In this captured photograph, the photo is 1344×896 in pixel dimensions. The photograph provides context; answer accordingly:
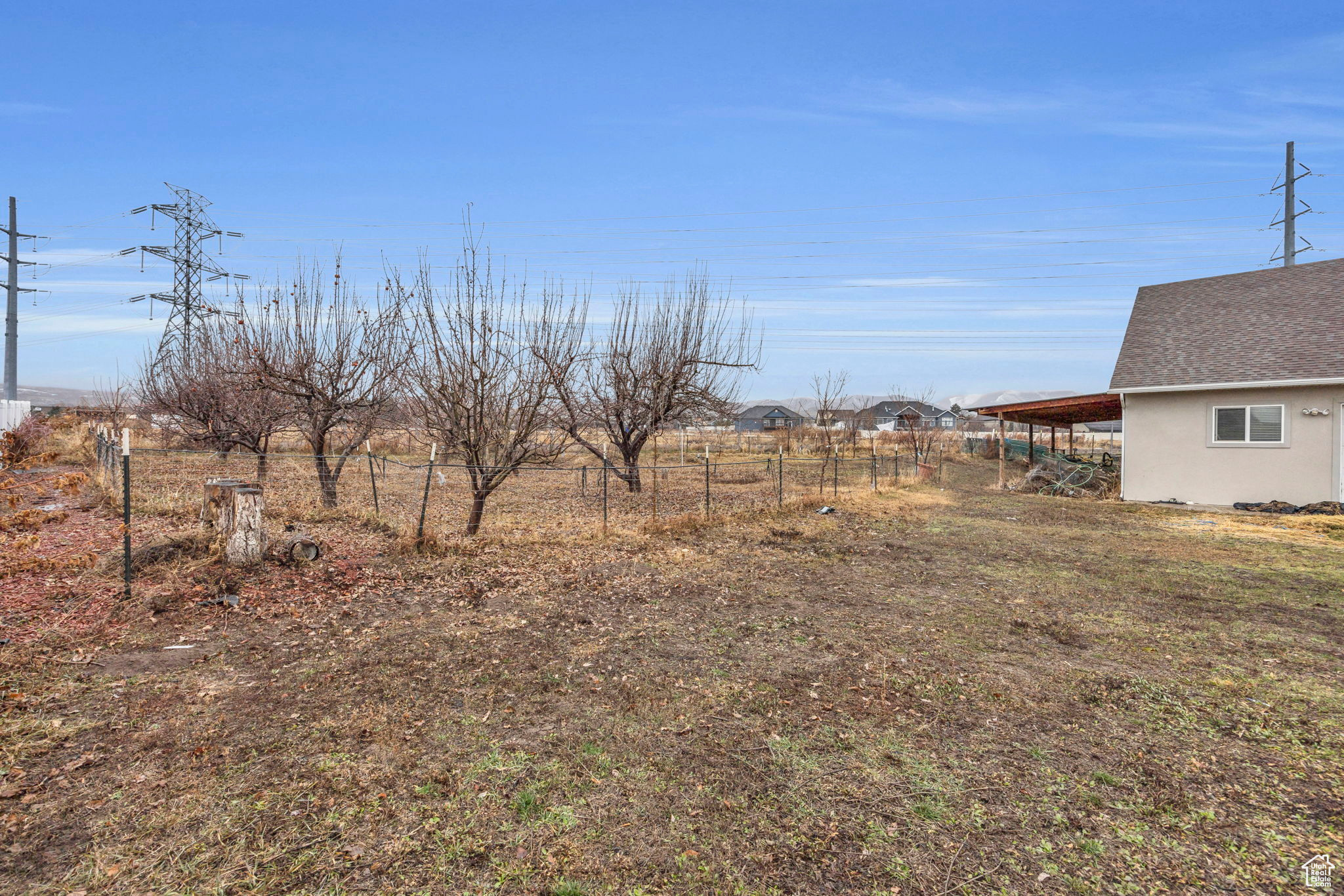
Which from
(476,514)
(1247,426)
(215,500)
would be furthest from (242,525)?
(1247,426)

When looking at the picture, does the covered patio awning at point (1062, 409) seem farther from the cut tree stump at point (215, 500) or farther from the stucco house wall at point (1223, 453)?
the cut tree stump at point (215, 500)

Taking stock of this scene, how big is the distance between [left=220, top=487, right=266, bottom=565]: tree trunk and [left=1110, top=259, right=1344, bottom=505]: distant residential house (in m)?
16.5

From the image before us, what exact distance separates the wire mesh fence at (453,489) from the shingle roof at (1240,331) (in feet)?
21.6

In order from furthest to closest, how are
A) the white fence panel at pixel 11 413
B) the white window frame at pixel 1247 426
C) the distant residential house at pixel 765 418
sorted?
the distant residential house at pixel 765 418, the white fence panel at pixel 11 413, the white window frame at pixel 1247 426

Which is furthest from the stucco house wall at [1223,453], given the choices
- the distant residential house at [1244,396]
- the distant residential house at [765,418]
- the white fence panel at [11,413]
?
the distant residential house at [765,418]

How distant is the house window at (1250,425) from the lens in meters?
13.0

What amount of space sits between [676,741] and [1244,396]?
15436 millimetres

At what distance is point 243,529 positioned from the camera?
7.07 meters

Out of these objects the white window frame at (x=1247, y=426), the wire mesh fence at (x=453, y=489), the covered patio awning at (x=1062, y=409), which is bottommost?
the wire mesh fence at (x=453, y=489)

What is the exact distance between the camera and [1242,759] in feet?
11.5

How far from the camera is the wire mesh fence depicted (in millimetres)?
10406

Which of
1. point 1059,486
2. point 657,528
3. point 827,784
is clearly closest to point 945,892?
point 827,784

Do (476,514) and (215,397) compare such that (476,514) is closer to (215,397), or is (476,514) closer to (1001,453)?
(215,397)

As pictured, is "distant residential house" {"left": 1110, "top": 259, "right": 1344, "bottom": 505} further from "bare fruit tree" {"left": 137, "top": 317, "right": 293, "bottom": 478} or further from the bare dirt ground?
"bare fruit tree" {"left": 137, "top": 317, "right": 293, "bottom": 478}
